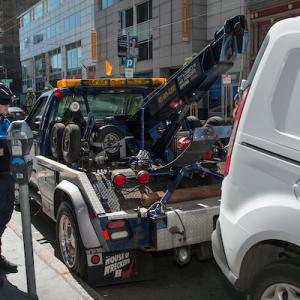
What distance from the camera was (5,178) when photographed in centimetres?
462

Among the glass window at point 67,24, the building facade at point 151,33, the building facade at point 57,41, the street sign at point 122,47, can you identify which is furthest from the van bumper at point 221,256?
the glass window at point 67,24

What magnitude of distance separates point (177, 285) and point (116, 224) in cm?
101

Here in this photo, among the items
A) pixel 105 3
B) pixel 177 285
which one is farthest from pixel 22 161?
pixel 105 3

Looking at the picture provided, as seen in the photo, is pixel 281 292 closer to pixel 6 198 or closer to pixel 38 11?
pixel 6 198

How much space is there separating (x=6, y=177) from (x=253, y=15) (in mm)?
24688

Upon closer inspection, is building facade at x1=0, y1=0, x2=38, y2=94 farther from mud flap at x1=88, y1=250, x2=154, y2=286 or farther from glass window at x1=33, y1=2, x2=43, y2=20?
mud flap at x1=88, y1=250, x2=154, y2=286

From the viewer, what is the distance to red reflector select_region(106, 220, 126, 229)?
14.2 ft

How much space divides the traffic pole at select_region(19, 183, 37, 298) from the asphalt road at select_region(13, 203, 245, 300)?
59 centimetres

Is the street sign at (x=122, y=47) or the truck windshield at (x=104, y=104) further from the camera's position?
the street sign at (x=122, y=47)

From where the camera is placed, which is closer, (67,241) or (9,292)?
(9,292)

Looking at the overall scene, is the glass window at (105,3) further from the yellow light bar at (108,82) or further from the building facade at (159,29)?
the yellow light bar at (108,82)

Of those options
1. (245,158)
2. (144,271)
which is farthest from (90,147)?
(245,158)

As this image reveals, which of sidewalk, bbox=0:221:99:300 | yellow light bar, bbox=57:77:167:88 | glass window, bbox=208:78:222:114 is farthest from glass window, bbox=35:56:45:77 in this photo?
sidewalk, bbox=0:221:99:300

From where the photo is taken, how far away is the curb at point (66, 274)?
4.31 m
